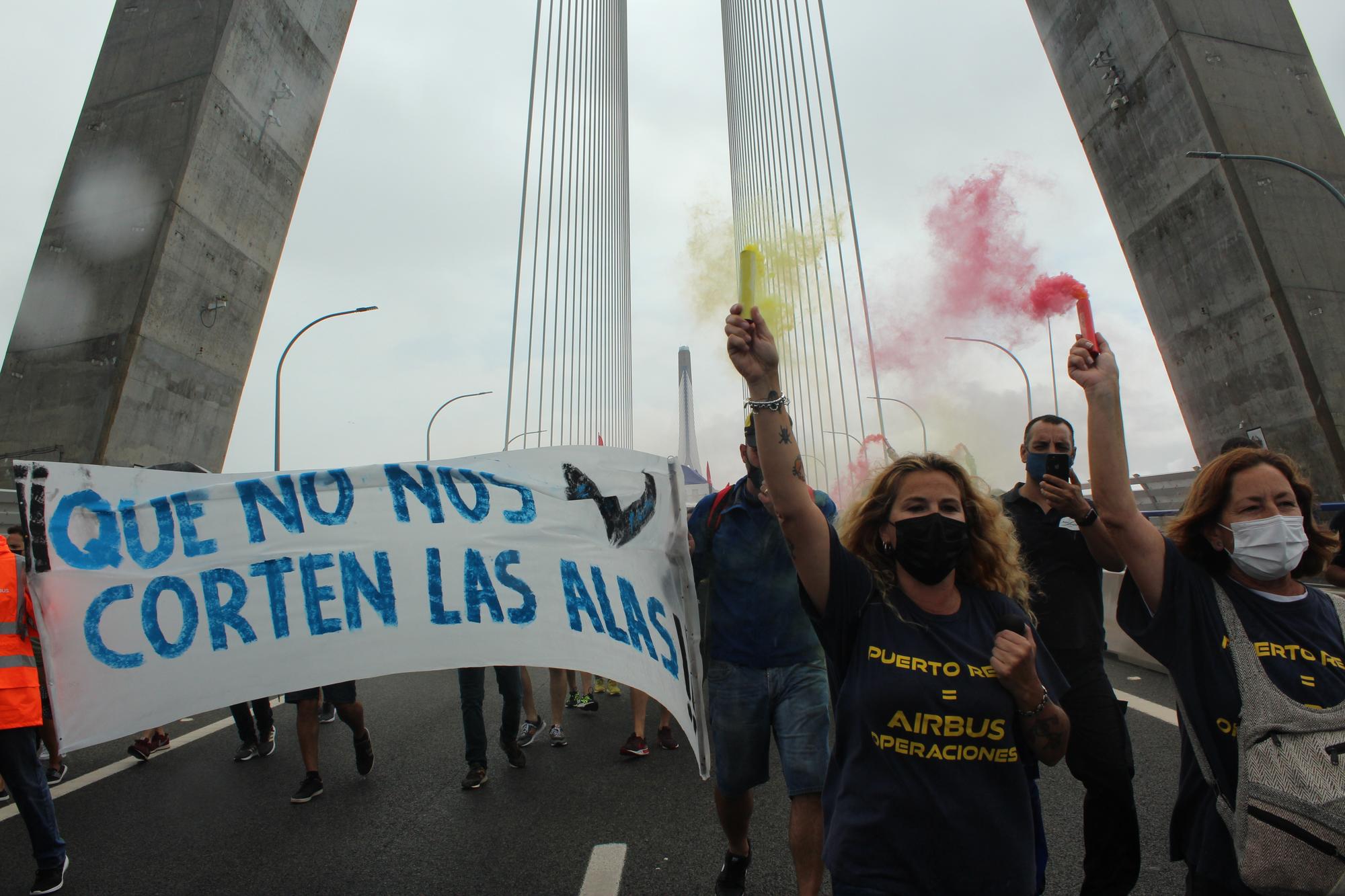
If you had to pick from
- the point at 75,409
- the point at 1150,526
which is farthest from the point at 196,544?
the point at 75,409

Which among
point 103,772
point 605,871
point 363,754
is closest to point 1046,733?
point 605,871

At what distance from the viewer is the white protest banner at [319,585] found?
301 cm

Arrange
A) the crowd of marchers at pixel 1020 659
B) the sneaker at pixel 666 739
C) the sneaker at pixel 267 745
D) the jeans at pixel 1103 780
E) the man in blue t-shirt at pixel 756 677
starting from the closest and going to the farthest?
the crowd of marchers at pixel 1020 659, the jeans at pixel 1103 780, the man in blue t-shirt at pixel 756 677, the sneaker at pixel 666 739, the sneaker at pixel 267 745

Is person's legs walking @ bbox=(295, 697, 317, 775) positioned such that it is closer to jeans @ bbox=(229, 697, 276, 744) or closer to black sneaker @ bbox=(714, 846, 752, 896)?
jeans @ bbox=(229, 697, 276, 744)

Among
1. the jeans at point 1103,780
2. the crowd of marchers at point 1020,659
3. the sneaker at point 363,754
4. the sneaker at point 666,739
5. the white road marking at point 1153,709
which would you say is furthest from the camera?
the sneaker at point 666,739

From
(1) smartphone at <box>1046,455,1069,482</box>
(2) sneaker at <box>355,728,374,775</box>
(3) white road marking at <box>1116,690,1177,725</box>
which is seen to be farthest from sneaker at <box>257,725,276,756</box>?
(3) white road marking at <box>1116,690,1177,725</box>

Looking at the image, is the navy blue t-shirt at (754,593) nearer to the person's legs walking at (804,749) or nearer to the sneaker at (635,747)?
the person's legs walking at (804,749)

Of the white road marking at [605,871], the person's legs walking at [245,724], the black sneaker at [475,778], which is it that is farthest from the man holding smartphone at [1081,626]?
the person's legs walking at [245,724]

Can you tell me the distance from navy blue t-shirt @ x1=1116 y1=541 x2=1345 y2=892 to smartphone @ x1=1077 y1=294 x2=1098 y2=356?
1.81ft

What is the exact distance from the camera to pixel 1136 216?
1645 cm

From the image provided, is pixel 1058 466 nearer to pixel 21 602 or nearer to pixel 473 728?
pixel 473 728

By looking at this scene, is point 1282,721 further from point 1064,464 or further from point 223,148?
point 223,148

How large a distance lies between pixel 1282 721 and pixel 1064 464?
4.65 ft

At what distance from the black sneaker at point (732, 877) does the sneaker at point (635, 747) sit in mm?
2129
